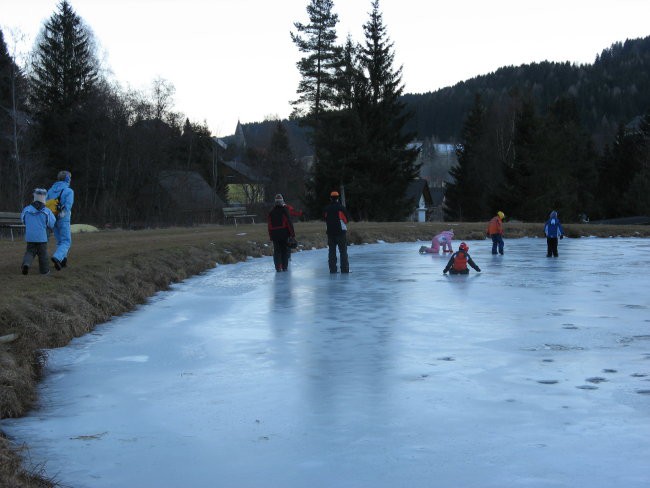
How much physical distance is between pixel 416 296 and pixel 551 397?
6996mm

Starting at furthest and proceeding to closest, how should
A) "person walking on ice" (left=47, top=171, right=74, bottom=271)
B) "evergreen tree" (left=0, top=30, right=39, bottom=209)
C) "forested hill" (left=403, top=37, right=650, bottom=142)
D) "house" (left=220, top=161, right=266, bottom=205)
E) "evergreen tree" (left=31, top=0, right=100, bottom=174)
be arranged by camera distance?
"forested hill" (left=403, top=37, right=650, bottom=142) → "house" (left=220, top=161, right=266, bottom=205) → "evergreen tree" (left=31, top=0, right=100, bottom=174) → "evergreen tree" (left=0, top=30, right=39, bottom=209) → "person walking on ice" (left=47, top=171, right=74, bottom=271)

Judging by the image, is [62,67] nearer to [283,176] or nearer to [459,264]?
[283,176]

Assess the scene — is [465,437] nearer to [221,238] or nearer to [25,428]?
[25,428]

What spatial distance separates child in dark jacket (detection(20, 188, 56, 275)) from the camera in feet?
42.8

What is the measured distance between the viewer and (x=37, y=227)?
1309 centimetres

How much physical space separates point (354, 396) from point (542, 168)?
58.5m

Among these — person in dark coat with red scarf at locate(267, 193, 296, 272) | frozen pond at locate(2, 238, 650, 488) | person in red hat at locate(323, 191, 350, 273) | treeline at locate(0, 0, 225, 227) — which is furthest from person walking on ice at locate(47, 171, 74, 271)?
treeline at locate(0, 0, 225, 227)

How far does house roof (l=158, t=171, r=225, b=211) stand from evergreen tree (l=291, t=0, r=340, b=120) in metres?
9.75

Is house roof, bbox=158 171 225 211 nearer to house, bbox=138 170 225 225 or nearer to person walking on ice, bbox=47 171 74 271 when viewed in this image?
house, bbox=138 170 225 225

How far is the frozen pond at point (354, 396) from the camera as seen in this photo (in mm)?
4777

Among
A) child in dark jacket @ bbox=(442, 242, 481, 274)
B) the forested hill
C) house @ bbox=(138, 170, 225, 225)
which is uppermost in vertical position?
the forested hill

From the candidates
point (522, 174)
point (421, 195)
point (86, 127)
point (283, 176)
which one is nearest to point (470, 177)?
point (522, 174)

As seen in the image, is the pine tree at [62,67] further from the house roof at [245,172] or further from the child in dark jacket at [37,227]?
the child in dark jacket at [37,227]

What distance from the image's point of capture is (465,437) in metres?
5.34
